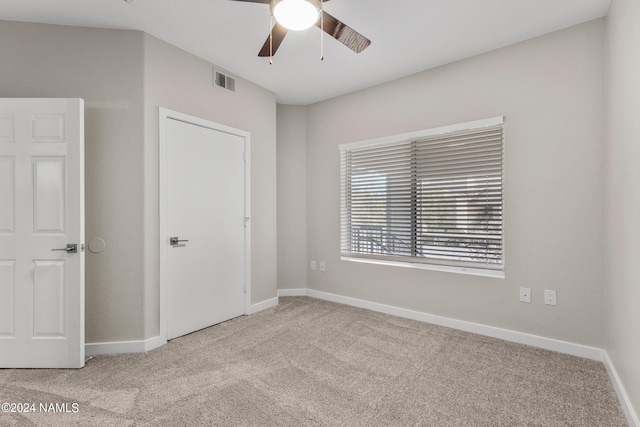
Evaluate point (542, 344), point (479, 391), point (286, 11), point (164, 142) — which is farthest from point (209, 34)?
point (542, 344)

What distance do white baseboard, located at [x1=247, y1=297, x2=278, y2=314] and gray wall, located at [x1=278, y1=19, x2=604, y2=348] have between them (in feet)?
4.88

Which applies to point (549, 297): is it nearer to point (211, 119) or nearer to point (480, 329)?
point (480, 329)

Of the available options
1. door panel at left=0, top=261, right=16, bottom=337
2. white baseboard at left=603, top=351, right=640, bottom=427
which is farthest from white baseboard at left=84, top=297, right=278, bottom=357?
white baseboard at left=603, top=351, right=640, bottom=427

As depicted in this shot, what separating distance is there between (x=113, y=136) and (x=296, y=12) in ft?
6.21

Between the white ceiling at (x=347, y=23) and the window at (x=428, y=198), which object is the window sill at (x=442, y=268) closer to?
the window at (x=428, y=198)

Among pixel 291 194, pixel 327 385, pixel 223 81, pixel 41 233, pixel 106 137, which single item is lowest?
pixel 327 385

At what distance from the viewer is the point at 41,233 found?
2391mm

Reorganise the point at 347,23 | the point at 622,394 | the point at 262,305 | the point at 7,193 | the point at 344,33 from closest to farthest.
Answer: the point at 622,394
the point at 344,33
the point at 7,193
the point at 347,23
the point at 262,305

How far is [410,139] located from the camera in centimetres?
351

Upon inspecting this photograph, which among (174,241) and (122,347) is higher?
(174,241)

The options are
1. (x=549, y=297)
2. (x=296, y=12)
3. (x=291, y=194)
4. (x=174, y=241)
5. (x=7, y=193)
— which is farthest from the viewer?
(x=291, y=194)

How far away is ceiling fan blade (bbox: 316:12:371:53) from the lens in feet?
6.62

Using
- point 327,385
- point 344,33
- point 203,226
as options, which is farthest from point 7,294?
point 344,33

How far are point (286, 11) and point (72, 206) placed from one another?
2.08m
